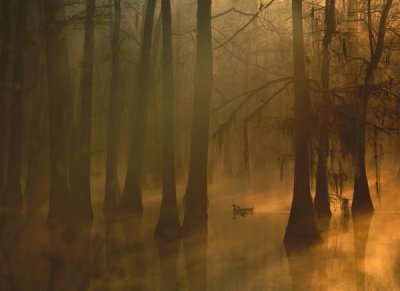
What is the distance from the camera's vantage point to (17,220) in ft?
73.0

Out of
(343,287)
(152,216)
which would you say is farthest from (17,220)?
(343,287)

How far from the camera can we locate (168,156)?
19.1 meters

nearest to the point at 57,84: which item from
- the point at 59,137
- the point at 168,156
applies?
the point at 59,137

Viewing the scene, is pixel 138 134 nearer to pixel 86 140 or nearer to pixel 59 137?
pixel 86 140

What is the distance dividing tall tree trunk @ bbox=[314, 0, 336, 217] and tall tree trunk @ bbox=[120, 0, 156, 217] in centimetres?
612

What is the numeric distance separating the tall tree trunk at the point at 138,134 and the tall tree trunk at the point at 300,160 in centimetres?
774

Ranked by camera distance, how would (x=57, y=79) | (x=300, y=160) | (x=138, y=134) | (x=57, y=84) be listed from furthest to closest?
(x=138, y=134), (x=57, y=84), (x=57, y=79), (x=300, y=160)

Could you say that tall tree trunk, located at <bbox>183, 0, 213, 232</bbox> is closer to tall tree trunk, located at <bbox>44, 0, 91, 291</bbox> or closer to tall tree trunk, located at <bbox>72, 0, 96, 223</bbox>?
tall tree trunk, located at <bbox>44, 0, 91, 291</bbox>

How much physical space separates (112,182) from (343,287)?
53.0 feet

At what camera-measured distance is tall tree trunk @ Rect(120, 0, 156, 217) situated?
24625 millimetres

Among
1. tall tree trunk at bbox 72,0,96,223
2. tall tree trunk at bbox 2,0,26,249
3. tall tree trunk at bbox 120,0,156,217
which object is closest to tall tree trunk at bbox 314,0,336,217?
tall tree trunk at bbox 120,0,156,217

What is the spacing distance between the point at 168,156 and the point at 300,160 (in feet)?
12.1

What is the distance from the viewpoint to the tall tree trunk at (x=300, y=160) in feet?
55.9

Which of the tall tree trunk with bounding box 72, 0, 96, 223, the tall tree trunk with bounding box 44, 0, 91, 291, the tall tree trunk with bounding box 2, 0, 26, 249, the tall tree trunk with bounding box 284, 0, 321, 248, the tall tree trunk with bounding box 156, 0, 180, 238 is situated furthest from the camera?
the tall tree trunk with bounding box 2, 0, 26, 249
